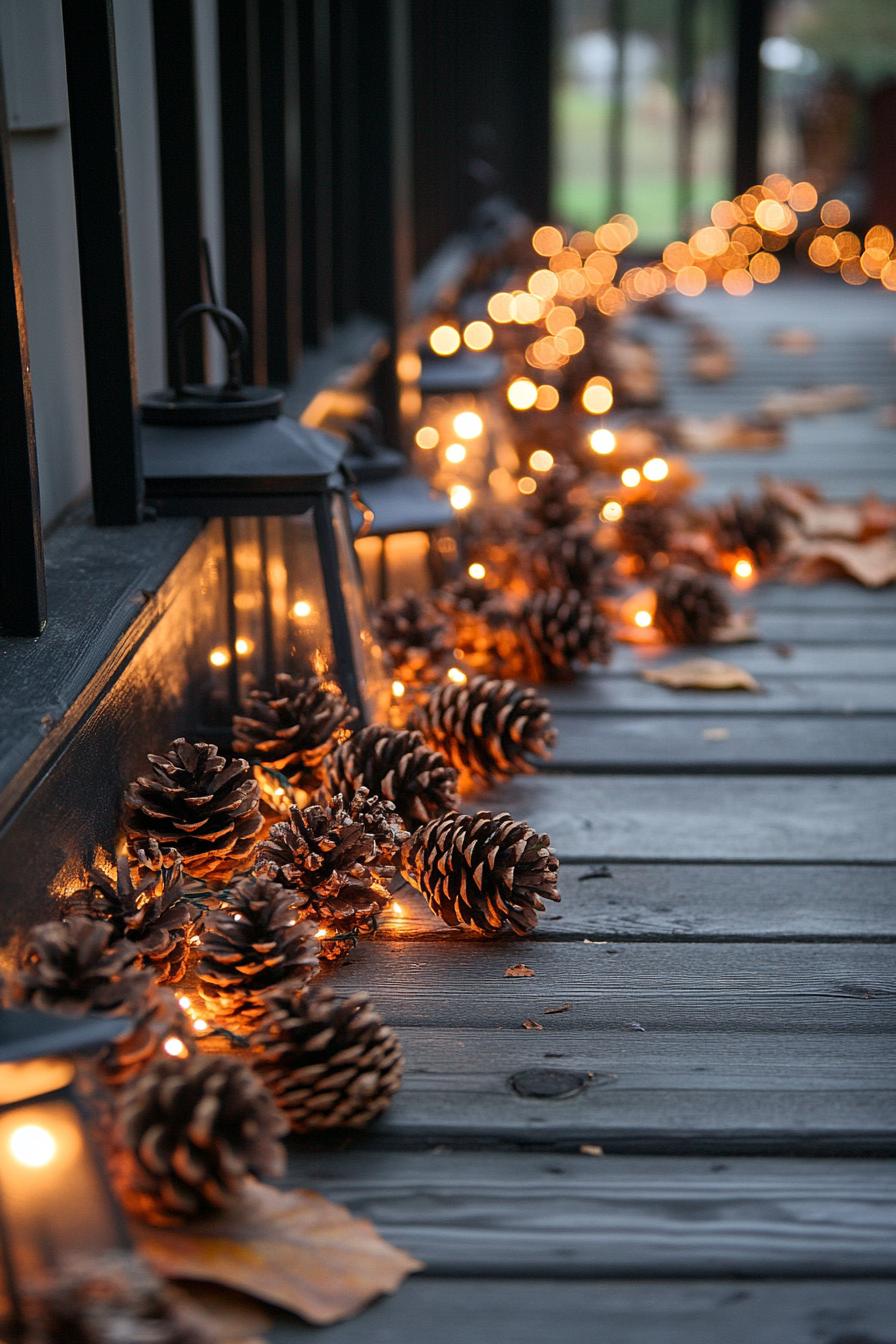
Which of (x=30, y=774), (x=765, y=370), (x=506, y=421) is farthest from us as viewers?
(x=765, y=370)

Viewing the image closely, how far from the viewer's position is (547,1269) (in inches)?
31.4

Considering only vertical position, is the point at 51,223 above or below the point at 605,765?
above

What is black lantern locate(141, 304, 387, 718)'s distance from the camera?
137cm

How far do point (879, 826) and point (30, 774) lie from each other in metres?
0.82

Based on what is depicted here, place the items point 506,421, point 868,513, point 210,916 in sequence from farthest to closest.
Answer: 1. point 506,421
2. point 868,513
3. point 210,916

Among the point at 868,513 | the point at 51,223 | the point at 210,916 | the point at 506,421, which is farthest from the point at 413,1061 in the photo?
the point at 506,421

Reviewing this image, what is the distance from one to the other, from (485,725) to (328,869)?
0.37 meters

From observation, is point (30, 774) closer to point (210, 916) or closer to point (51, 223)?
point (210, 916)

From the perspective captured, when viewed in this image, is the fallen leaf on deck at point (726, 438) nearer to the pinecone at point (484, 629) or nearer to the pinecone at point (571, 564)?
the pinecone at point (571, 564)

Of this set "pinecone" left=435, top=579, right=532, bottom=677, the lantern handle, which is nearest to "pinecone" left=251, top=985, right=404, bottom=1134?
the lantern handle

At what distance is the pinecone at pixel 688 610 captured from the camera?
201cm

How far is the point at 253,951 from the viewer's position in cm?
98

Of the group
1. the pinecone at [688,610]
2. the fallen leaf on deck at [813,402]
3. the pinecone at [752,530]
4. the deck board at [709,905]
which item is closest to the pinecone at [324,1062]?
the deck board at [709,905]

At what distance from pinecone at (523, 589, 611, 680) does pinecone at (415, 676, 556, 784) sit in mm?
359
